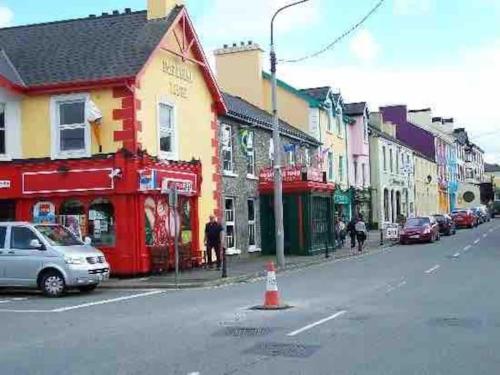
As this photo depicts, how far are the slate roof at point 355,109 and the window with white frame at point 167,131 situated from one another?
25344mm

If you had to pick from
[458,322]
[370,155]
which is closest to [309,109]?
[370,155]

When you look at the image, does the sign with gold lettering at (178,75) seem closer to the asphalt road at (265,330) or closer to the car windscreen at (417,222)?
the asphalt road at (265,330)

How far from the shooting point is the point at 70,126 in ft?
76.7

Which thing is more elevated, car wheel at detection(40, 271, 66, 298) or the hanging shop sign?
the hanging shop sign

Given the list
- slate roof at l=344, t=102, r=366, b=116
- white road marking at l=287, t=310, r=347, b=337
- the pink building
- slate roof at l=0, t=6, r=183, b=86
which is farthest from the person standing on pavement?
slate roof at l=344, t=102, r=366, b=116

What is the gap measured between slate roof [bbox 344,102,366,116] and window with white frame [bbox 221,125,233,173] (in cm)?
2028

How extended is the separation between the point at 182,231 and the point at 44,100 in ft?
20.1

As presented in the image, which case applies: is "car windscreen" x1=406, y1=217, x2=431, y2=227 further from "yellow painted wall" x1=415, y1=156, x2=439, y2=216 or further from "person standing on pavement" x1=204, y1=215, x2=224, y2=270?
"yellow painted wall" x1=415, y1=156, x2=439, y2=216

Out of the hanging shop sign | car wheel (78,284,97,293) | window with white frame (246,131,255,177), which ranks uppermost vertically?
window with white frame (246,131,255,177)

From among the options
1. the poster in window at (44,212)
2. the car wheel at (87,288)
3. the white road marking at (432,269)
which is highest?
the poster in window at (44,212)

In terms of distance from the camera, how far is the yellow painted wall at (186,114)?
2369cm

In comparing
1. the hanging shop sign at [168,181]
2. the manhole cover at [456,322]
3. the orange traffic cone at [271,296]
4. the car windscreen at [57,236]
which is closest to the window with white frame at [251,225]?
the hanging shop sign at [168,181]

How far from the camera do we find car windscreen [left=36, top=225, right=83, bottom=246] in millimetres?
18562

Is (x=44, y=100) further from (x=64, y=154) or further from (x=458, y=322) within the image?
(x=458, y=322)
